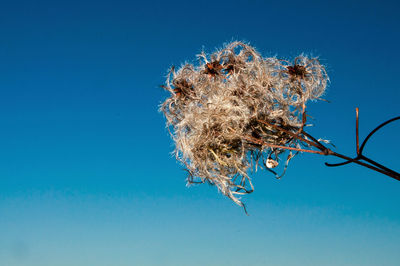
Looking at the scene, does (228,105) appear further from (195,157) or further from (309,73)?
(309,73)

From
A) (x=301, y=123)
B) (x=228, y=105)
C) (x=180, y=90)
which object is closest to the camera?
(x=301, y=123)

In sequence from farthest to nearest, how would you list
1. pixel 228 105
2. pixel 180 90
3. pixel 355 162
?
pixel 180 90 → pixel 228 105 → pixel 355 162

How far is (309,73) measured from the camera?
3.42 m

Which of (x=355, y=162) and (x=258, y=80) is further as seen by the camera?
(x=258, y=80)

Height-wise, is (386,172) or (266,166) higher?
(266,166)

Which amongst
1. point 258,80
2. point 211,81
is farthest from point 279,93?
point 211,81

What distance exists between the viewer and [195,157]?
3.36 meters

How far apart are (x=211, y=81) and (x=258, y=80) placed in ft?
1.55

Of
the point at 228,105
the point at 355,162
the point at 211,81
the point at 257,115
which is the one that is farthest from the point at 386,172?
the point at 211,81

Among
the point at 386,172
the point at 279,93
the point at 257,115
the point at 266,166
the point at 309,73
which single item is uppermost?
the point at 309,73

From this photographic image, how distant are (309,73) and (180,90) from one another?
3.87 ft

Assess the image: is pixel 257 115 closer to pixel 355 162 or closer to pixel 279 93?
pixel 279 93

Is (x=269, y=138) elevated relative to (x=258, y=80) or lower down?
lower down

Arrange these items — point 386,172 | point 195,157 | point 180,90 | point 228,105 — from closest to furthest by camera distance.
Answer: point 386,172, point 228,105, point 195,157, point 180,90
